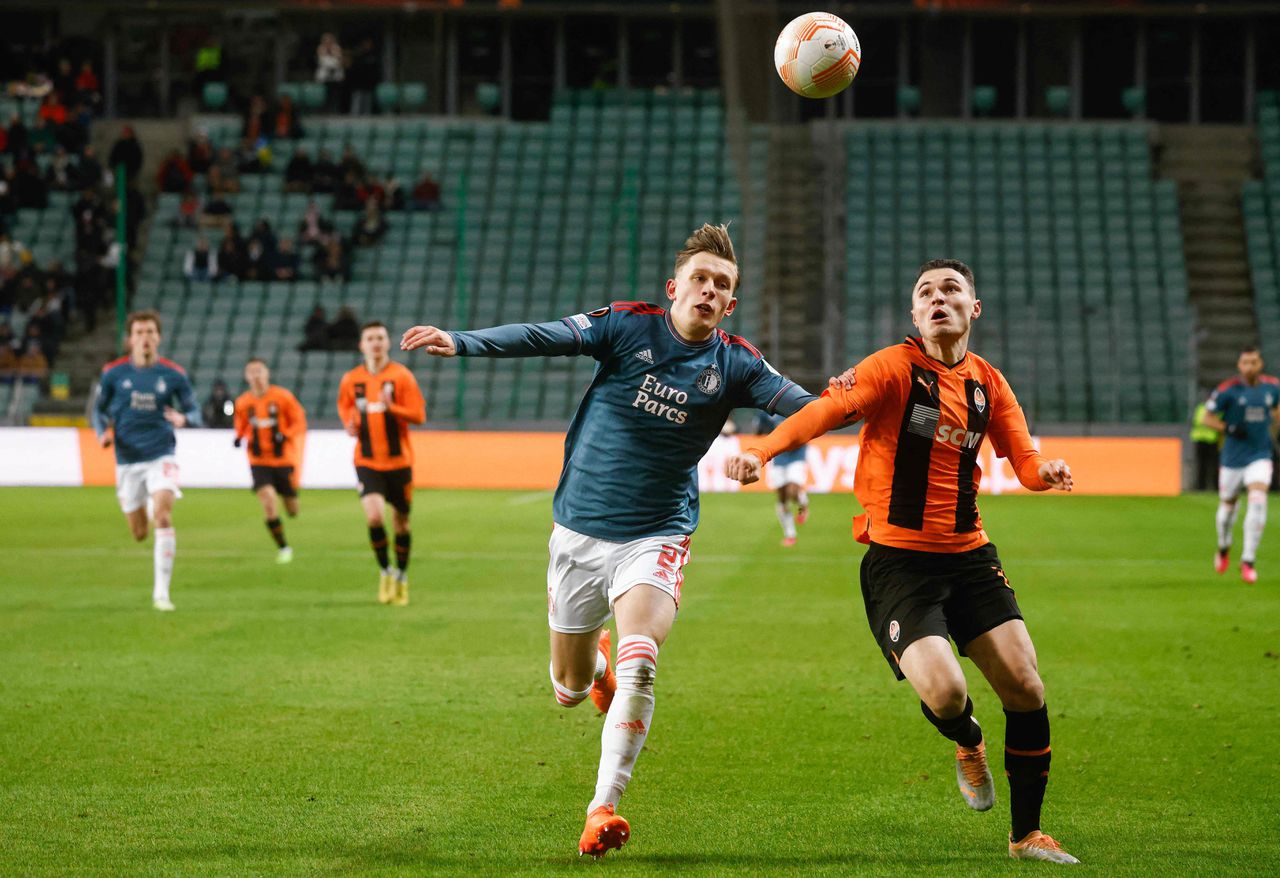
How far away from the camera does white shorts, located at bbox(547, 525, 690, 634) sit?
5.97 m

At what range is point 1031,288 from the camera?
33.2 metres

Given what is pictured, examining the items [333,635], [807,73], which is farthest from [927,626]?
[333,635]

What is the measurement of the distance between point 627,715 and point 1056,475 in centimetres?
185

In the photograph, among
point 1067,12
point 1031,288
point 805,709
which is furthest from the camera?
point 1067,12

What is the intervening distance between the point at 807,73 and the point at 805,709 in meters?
3.45

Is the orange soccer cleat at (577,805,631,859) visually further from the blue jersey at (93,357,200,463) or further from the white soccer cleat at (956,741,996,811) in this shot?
the blue jersey at (93,357,200,463)

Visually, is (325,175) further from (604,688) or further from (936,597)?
(936,597)

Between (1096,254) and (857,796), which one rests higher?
(1096,254)

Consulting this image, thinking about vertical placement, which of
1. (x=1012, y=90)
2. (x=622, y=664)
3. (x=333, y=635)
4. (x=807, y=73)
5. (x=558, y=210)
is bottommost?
(x=333, y=635)

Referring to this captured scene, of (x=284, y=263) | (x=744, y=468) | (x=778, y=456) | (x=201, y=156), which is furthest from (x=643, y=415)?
(x=201, y=156)

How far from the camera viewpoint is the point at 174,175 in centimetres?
3497

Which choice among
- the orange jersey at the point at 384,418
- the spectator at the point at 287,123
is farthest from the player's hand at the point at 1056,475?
the spectator at the point at 287,123

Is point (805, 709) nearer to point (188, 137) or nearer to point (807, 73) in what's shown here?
point (807, 73)

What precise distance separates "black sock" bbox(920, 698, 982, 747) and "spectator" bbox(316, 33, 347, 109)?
115 feet
